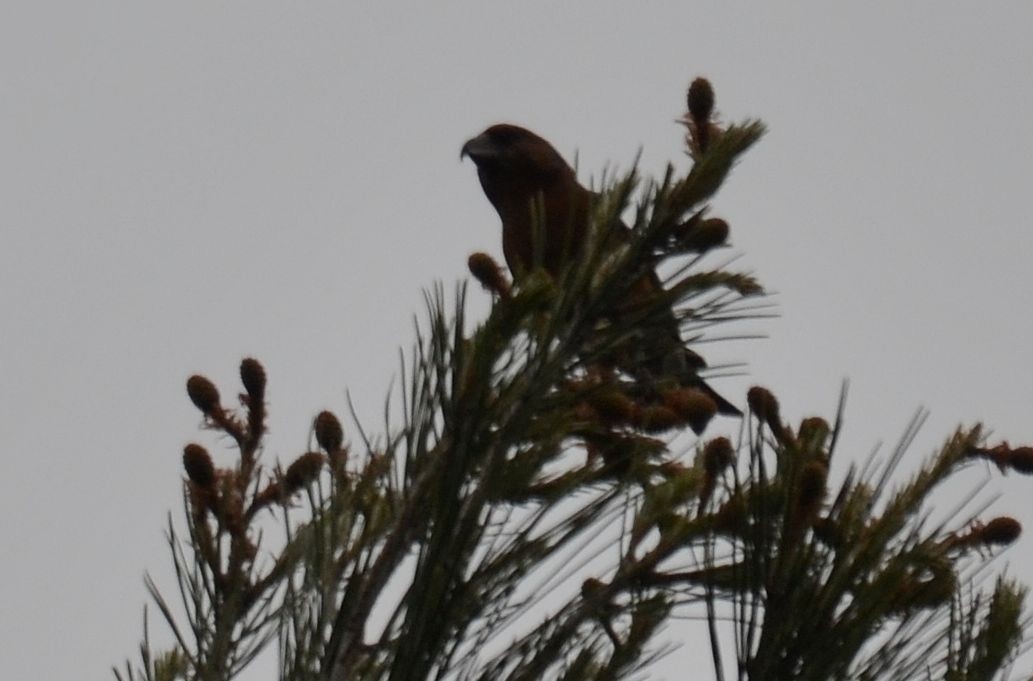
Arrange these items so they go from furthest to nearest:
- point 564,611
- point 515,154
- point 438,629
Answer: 1. point 515,154
2. point 564,611
3. point 438,629

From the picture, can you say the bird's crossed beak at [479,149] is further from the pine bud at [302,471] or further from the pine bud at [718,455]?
the pine bud at [718,455]

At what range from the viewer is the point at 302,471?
6.36 feet

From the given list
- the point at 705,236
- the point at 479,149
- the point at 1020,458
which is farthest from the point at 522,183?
the point at 1020,458

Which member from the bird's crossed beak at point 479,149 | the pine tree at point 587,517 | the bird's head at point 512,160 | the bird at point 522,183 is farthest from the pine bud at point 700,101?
the bird's crossed beak at point 479,149

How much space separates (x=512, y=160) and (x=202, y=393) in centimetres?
379

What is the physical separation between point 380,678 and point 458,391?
0.33 metres

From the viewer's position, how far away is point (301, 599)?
185cm

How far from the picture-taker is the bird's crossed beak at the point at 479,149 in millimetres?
5758

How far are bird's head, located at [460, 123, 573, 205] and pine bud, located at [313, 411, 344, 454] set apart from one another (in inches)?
139

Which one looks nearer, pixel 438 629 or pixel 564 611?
pixel 438 629

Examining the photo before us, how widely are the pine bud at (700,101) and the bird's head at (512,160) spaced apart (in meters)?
3.35

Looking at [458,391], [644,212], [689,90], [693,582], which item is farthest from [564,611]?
[689,90]

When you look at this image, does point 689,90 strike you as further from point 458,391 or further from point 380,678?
point 380,678

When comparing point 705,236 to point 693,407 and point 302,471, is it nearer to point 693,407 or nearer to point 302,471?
point 693,407
